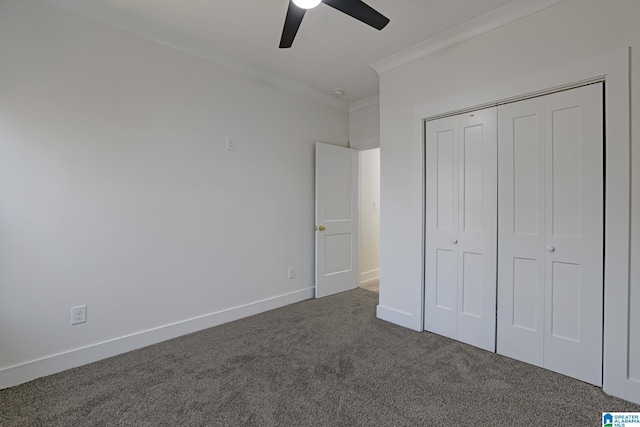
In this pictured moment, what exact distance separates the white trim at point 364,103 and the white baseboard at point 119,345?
9.09 ft

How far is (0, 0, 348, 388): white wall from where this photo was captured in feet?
6.50

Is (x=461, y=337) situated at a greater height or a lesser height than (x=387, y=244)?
lesser

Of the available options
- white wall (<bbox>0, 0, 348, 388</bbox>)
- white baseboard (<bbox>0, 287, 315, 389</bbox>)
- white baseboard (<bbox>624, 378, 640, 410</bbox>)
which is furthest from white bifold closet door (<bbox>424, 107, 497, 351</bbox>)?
white baseboard (<bbox>0, 287, 315, 389</bbox>)

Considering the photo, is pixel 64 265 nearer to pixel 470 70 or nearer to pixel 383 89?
pixel 383 89

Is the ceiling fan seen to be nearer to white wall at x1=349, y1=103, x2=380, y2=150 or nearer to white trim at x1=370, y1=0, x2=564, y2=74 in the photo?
white trim at x1=370, y1=0, x2=564, y2=74

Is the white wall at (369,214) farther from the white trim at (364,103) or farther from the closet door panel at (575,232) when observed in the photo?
the closet door panel at (575,232)

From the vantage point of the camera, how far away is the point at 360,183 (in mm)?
4406

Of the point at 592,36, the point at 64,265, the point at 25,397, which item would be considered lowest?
the point at 25,397

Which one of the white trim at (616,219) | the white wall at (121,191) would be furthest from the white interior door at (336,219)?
the white trim at (616,219)

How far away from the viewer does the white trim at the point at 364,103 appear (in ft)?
12.9

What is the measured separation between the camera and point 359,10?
66.7 inches

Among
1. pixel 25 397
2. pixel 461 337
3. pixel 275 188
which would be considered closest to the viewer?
pixel 25 397

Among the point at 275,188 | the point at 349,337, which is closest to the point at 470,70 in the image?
the point at 275,188

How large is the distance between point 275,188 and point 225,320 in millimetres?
1494
